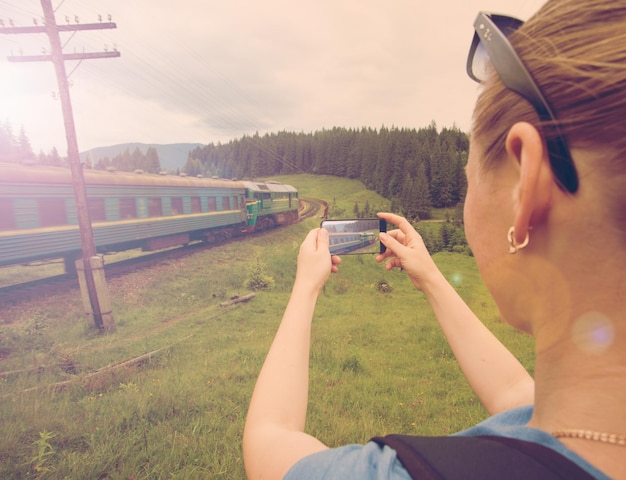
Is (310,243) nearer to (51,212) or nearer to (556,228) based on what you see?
(556,228)

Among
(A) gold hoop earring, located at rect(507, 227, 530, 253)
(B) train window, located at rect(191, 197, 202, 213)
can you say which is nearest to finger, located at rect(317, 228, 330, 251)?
(A) gold hoop earring, located at rect(507, 227, 530, 253)

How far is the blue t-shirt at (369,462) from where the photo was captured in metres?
0.60

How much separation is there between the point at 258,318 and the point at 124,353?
304 centimetres

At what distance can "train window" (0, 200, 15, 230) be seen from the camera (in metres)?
7.01

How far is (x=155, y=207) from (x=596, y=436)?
11824mm

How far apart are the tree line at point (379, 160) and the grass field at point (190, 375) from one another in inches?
42.0

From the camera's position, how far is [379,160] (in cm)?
1111

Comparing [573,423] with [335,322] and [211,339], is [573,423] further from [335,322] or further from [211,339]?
[335,322]

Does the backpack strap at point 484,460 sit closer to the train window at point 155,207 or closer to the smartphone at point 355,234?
the smartphone at point 355,234

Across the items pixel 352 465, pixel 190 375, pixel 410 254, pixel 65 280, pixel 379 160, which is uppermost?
pixel 379 160

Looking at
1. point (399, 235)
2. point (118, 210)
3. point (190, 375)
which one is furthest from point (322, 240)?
point (118, 210)

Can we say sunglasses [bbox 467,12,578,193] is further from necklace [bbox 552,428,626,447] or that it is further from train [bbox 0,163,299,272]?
train [bbox 0,163,299,272]

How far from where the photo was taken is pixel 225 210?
14578 millimetres

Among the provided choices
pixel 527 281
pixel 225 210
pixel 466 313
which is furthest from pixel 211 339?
pixel 225 210
